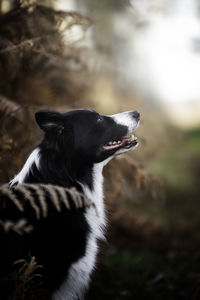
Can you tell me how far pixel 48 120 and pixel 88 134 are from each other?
1.55 ft

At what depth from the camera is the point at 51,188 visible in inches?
70.4

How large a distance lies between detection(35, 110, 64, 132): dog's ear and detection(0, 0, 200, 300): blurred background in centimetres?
76

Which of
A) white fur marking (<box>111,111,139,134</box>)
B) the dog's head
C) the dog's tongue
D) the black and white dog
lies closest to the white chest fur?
the black and white dog

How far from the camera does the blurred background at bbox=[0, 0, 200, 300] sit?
11.7ft

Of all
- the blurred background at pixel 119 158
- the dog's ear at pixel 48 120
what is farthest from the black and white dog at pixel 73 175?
the blurred background at pixel 119 158

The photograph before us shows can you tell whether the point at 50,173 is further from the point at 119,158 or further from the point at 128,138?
the point at 119,158

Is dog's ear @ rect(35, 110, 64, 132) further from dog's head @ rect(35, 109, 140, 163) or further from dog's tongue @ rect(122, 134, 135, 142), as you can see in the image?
dog's tongue @ rect(122, 134, 135, 142)

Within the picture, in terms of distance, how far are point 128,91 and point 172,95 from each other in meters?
6.11

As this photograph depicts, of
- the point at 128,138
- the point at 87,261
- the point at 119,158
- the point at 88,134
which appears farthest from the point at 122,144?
the point at 87,261

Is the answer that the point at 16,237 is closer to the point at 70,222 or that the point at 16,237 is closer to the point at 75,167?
the point at 70,222

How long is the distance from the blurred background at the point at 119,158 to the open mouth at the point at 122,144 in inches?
28.6

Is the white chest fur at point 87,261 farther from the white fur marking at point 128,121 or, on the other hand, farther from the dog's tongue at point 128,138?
the white fur marking at point 128,121

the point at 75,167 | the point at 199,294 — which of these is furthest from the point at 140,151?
the point at 75,167

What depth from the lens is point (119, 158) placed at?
3750 mm
